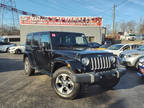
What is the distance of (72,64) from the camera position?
378cm

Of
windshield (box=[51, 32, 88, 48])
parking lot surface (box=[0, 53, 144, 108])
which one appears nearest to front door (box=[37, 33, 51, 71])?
windshield (box=[51, 32, 88, 48])

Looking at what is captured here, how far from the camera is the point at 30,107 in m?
3.59

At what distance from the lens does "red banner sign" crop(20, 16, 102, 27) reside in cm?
2620

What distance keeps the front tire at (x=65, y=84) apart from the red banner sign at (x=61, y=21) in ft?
76.5

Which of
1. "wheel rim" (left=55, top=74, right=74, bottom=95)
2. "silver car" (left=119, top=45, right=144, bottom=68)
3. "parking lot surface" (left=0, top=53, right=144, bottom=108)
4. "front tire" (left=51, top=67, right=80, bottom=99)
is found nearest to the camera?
"parking lot surface" (left=0, top=53, right=144, bottom=108)

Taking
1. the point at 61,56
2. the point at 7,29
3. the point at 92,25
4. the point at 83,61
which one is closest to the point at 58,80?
the point at 61,56

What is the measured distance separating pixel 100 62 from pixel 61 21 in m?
23.6

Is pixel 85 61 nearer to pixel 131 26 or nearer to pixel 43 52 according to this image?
pixel 43 52

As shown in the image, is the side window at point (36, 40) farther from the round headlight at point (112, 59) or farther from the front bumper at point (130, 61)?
the front bumper at point (130, 61)

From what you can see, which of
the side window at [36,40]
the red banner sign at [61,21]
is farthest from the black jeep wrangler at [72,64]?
the red banner sign at [61,21]

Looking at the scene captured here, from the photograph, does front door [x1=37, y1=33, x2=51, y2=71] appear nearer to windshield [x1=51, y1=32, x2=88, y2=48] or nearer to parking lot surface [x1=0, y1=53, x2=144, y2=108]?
windshield [x1=51, y1=32, x2=88, y2=48]

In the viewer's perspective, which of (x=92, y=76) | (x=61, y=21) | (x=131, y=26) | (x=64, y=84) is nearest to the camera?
(x=92, y=76)

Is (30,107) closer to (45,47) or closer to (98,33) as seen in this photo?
(45,47)

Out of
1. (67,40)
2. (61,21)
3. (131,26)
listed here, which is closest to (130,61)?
(67,40)
